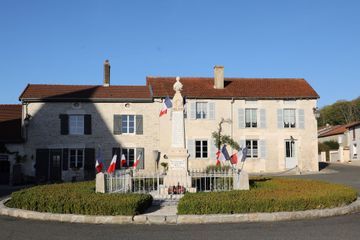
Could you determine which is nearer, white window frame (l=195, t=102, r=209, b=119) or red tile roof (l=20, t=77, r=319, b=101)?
red tile roof (l=20, t=77, r=319, b=101)

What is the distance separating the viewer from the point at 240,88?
31.5 meters

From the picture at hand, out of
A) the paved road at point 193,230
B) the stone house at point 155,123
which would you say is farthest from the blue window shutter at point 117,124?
the paved road at point 193,230

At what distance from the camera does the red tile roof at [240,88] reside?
1185 inches

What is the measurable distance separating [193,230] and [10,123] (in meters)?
23.1

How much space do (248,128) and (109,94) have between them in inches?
384

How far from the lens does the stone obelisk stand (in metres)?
15.5

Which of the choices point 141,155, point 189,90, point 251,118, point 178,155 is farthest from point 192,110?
point 178,155

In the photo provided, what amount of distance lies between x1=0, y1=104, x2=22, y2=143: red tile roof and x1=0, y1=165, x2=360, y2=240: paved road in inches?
713

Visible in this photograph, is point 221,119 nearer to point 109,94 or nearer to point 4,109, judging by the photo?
point 109,94

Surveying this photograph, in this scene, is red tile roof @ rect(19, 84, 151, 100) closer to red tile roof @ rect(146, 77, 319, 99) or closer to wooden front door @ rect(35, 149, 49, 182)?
red tile roof @ rect(146, 77, 319, 99)

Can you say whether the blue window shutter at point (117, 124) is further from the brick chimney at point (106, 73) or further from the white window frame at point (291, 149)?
the white window frame at point (291, 149)

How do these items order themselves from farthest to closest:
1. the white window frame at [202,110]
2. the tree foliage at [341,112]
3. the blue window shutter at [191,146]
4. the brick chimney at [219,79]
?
the tree foliage at [341,112] < the brick chimney at [219,79] < the white window frame at [202,110] < the blue window shutter at [191,146]

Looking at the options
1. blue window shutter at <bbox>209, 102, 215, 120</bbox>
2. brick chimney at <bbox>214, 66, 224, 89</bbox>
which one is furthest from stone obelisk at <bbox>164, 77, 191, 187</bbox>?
brick chimney at <bbox>214, 66, 224, 89</bbox>

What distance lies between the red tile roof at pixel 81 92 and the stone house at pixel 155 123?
63 millimetres
